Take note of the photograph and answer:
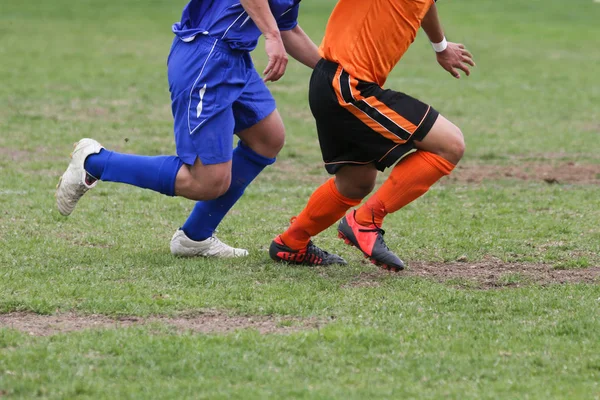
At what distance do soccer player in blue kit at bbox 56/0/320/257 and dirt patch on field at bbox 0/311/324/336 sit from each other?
107 centimetres

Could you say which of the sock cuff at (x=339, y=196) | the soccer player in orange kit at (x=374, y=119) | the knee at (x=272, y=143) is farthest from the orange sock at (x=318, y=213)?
the knee at (x=272, y=143)

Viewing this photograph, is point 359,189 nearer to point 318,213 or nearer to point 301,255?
point 318,213

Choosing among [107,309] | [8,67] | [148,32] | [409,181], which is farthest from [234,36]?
[148,32]

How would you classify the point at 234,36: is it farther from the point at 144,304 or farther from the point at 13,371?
the point at 13,371

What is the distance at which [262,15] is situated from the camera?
5.28m

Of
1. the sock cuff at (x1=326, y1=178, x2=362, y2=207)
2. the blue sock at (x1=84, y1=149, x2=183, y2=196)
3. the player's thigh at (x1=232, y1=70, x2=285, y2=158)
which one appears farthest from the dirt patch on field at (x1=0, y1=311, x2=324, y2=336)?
the player's thigh at (x1=232, y1=70, x2=285, y2=158)

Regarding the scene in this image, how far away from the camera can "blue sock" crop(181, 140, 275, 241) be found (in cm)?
608

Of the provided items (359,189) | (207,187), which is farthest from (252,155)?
(359,189)

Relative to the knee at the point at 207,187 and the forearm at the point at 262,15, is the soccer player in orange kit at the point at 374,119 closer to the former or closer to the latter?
the forearm at the point at 262,15

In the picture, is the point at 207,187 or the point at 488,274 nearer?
the point at 207,187

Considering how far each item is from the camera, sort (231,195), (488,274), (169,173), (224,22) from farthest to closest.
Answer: (231,195), (488,274), (169,173), (224,22)

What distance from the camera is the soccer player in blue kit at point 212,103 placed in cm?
546

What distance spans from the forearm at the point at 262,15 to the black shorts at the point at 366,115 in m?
0.36

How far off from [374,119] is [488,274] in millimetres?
1257
